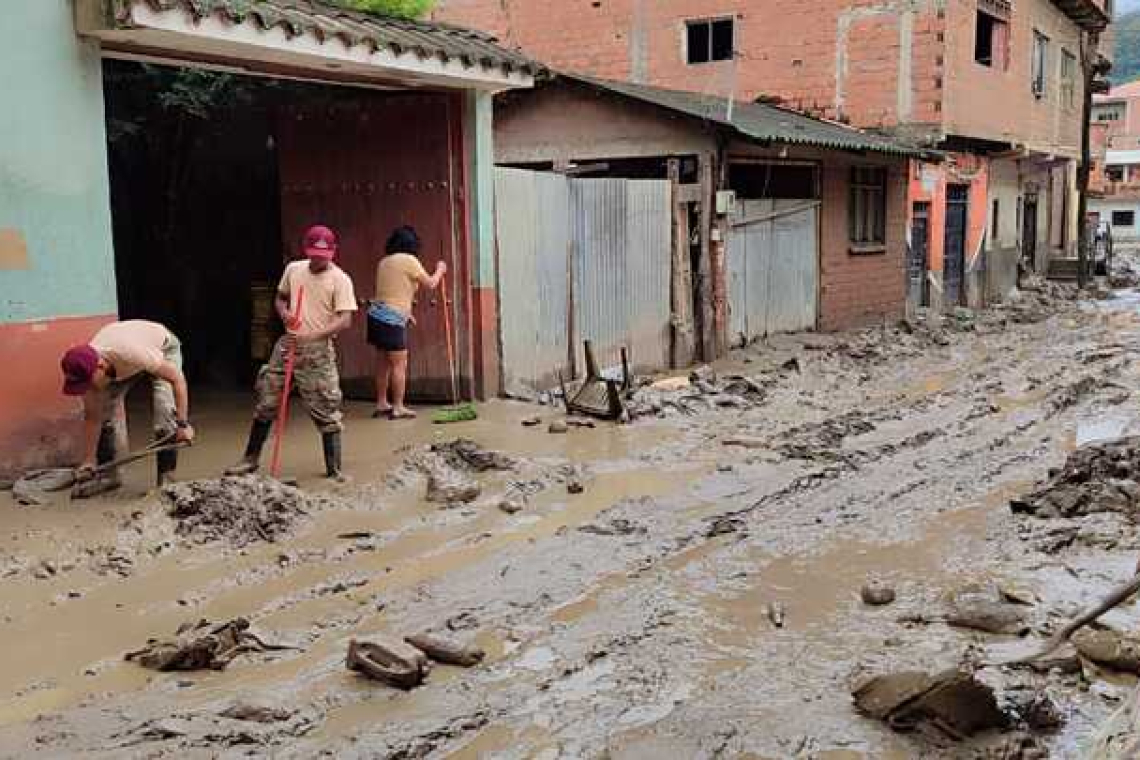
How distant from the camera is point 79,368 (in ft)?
20.7

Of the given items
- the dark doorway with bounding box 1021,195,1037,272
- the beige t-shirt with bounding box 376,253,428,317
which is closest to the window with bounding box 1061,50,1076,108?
the dark doorway with bounding box 1021,195,1037,272

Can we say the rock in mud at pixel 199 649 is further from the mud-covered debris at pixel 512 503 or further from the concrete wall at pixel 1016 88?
the concrete wall at pixel 1016 88

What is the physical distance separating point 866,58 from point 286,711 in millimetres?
17754

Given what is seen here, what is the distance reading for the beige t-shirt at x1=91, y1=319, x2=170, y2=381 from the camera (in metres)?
6.56

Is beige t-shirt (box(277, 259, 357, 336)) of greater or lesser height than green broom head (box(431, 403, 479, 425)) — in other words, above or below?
above

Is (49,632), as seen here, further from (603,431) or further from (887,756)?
(603,431)

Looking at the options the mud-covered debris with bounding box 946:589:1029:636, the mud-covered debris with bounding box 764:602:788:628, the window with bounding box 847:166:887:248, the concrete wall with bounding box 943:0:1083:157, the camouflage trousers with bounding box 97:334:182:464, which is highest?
the concrete wall with bounding box 943:0:1083:157

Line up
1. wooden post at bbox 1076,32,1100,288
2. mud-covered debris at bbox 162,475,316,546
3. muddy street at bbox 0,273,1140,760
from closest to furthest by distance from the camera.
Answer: muddy street at bbox 0,273,1140,760, mud-covered debris at bbox 162,475,316,546, wooden post at bbox 1076,32,1100,288

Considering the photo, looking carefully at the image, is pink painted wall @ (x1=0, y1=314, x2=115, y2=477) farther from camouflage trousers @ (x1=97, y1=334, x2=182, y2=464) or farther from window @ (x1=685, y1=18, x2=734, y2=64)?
window @ (x1=685, y1=18, x2=734, y2=64)

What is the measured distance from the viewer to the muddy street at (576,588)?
4.09 metres

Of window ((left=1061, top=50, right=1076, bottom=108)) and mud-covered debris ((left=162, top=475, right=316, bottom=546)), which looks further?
window ((left=1061, top=50, right=1076, bottom=108))

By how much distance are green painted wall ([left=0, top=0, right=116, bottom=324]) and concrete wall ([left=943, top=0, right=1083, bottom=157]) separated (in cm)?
1538

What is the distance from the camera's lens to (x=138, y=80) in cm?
1092

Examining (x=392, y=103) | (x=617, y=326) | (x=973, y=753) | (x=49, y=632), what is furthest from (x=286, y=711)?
(x=617, y=326)
